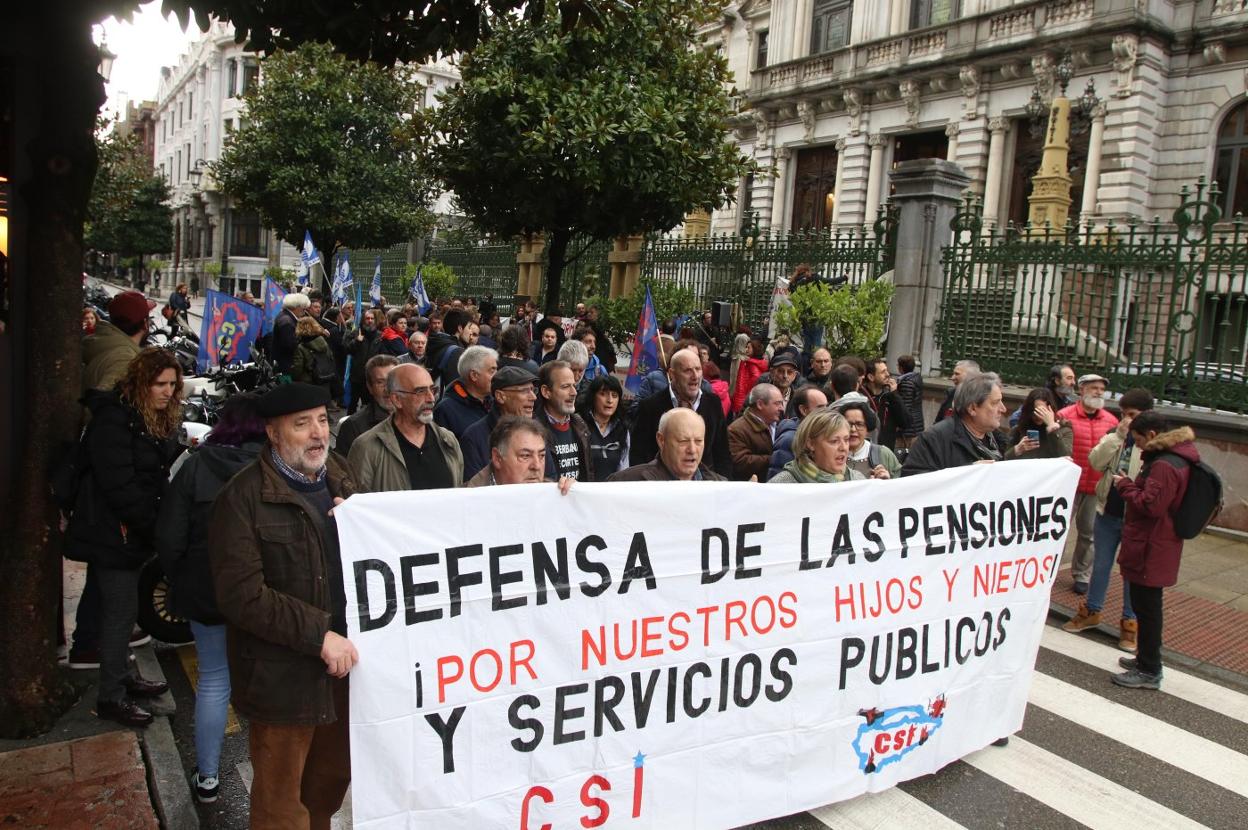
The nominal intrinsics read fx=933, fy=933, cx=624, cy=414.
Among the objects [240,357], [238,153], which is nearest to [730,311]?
[240,357]

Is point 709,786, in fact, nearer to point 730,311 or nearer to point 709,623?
point 709,623

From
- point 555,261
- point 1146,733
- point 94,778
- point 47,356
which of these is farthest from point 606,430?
point 555,261

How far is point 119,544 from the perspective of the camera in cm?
424

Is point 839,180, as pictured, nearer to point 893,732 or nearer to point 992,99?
point 992,99

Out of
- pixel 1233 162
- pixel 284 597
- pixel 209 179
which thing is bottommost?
pixel 284 597

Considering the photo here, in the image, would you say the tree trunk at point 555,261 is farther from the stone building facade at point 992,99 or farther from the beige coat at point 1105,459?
the beige coat at point 1105,459

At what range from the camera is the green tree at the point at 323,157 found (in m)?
28.5

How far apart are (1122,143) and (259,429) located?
27.6 m

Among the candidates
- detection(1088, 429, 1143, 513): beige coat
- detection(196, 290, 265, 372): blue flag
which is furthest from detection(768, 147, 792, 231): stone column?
detection(1088, 429, 1143, 513): beige coat

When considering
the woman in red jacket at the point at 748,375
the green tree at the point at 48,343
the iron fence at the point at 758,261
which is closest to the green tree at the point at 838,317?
the iron fence at the point at 758,261

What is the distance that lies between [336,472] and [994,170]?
1156 inches

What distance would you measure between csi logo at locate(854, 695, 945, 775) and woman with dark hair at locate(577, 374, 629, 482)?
243 centimetres

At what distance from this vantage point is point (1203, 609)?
7.39 metres

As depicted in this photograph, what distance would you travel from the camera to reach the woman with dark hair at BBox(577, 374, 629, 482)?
6062 mm
